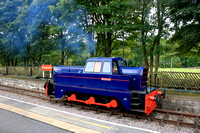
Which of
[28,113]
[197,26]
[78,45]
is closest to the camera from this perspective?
[28,113]

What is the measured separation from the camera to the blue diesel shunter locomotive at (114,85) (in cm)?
652

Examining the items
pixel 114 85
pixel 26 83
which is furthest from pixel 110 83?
pixel 26 83

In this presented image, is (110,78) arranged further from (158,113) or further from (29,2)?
(29,2)

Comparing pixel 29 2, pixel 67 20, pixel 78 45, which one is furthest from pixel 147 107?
pixel 29 2

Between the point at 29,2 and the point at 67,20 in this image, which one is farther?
the point at 29,2

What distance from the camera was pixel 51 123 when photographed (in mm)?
6082

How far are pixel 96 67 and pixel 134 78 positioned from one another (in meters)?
1.89

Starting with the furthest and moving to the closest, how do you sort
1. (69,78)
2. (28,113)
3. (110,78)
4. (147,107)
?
(69,78), (28,113), (110,78), (147,107)

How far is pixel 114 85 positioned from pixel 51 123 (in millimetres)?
3100

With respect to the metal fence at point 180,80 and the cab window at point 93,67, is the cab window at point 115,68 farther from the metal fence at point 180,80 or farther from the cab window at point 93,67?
the metal fence at point 180,80

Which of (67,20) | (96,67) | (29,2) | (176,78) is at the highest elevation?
(29,2)

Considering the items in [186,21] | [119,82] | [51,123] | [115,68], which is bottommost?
[51,123]

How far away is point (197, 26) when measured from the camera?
32.9ft

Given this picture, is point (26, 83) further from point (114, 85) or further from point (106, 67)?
point (114, 85)
